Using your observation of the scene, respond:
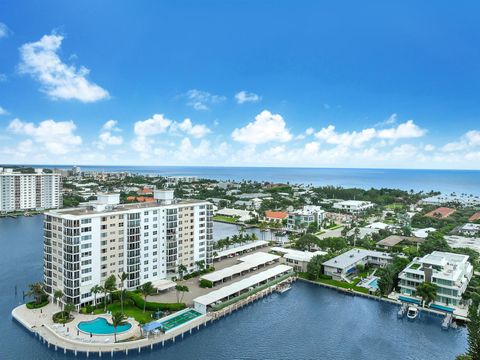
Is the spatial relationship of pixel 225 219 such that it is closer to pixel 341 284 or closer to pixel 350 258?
pixel 350 258

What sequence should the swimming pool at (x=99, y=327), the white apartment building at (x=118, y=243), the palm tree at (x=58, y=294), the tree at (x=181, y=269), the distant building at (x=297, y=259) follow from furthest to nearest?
the distant building at (x=297, y=259) → the tree at (x=181, y=269) → the white apartment building at (x=118, y=243) → the palm tree at (x=58, y=294) → the swimming pool at (x=99, y=327)

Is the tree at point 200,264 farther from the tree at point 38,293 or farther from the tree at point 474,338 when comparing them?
the tree at point 474,338

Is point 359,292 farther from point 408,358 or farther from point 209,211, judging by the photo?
point 209,211

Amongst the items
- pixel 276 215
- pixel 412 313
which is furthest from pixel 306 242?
pixel 276 215

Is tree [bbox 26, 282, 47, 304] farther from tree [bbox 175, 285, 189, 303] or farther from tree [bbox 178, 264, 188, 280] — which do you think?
tree [bbox 178, 264, 188, 280]

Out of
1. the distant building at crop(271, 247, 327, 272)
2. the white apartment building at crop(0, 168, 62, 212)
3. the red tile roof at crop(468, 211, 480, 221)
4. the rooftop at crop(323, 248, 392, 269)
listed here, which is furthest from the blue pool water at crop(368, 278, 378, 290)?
the white apartment building at crop(0, 168, 62, 212)

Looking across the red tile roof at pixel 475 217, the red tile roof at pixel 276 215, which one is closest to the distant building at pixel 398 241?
the red tile roof at pixel 276 215
